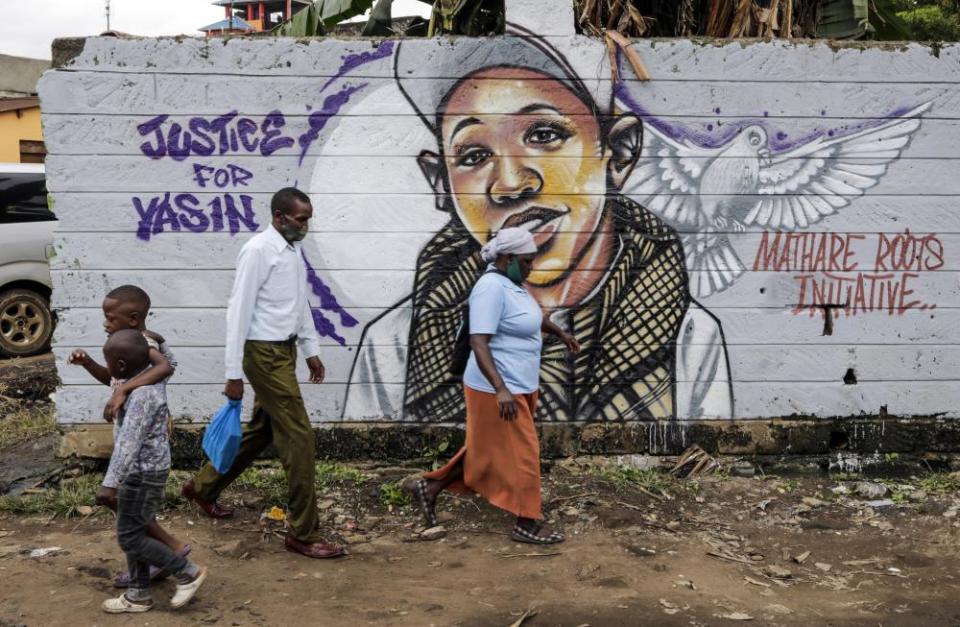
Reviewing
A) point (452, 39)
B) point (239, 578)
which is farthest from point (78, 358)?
point (452, 39)

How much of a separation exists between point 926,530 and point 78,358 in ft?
13.9

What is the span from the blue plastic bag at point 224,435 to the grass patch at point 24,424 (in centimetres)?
216

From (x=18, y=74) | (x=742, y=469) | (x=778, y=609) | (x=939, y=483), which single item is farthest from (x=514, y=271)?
(x=18, y=74)


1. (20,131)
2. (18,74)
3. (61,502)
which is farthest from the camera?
(18,74)

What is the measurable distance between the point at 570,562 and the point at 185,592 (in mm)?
1746

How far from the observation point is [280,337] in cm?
431

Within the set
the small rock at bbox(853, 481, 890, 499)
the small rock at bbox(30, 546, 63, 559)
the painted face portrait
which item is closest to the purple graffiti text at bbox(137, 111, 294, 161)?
the painted face portrait

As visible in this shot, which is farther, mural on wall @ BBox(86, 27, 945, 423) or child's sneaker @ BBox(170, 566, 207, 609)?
mural on wall @ BBox(86, 27, 945, 423)

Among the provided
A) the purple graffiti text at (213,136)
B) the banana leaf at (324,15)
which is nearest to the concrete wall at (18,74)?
the banana leaf at (324,15)

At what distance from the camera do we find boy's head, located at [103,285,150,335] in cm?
371

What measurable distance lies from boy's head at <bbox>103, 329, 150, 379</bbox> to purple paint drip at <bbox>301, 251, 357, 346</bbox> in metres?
1.68

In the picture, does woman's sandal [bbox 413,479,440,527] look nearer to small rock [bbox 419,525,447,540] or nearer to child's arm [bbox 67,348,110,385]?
small rock [bbox 419,525,447,540]

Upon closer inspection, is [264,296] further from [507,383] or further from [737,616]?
[737,616]

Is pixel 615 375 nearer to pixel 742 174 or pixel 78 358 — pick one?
pixel 742 174
